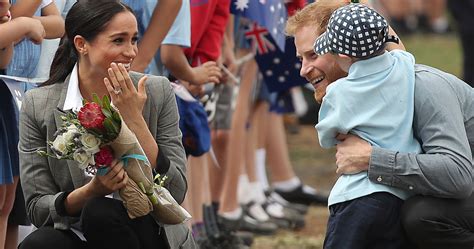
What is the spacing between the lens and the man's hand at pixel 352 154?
14.9 ft

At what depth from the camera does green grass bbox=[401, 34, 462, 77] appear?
17.0 m

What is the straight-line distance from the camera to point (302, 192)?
8.69 metres

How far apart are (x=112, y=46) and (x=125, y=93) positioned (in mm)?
415

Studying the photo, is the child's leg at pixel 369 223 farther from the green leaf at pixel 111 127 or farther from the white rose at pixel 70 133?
the white rose at pixel 70 133

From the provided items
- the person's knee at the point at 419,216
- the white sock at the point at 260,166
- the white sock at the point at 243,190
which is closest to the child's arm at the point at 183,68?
the person's knee at the point at 419,216

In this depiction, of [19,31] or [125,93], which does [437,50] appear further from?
[125,93]

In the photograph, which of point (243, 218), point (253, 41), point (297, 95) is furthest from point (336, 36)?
point (297, 95)

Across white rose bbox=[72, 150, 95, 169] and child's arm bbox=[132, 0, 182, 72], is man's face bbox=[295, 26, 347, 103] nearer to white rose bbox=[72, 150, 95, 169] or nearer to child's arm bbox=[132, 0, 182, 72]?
white rose bbox=[72, 150, 95, 169]

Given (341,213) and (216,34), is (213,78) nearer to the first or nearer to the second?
(216,34)

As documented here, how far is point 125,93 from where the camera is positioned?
4.63 m

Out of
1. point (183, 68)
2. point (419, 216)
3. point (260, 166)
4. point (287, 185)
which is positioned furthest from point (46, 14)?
point (287, 185)

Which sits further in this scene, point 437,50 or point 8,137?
point 437,50

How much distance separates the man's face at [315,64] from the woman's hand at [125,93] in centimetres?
59

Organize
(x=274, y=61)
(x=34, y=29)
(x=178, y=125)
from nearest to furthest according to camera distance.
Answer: (x=178, y=125), (x=34, y=29), (x=274, y=61)
